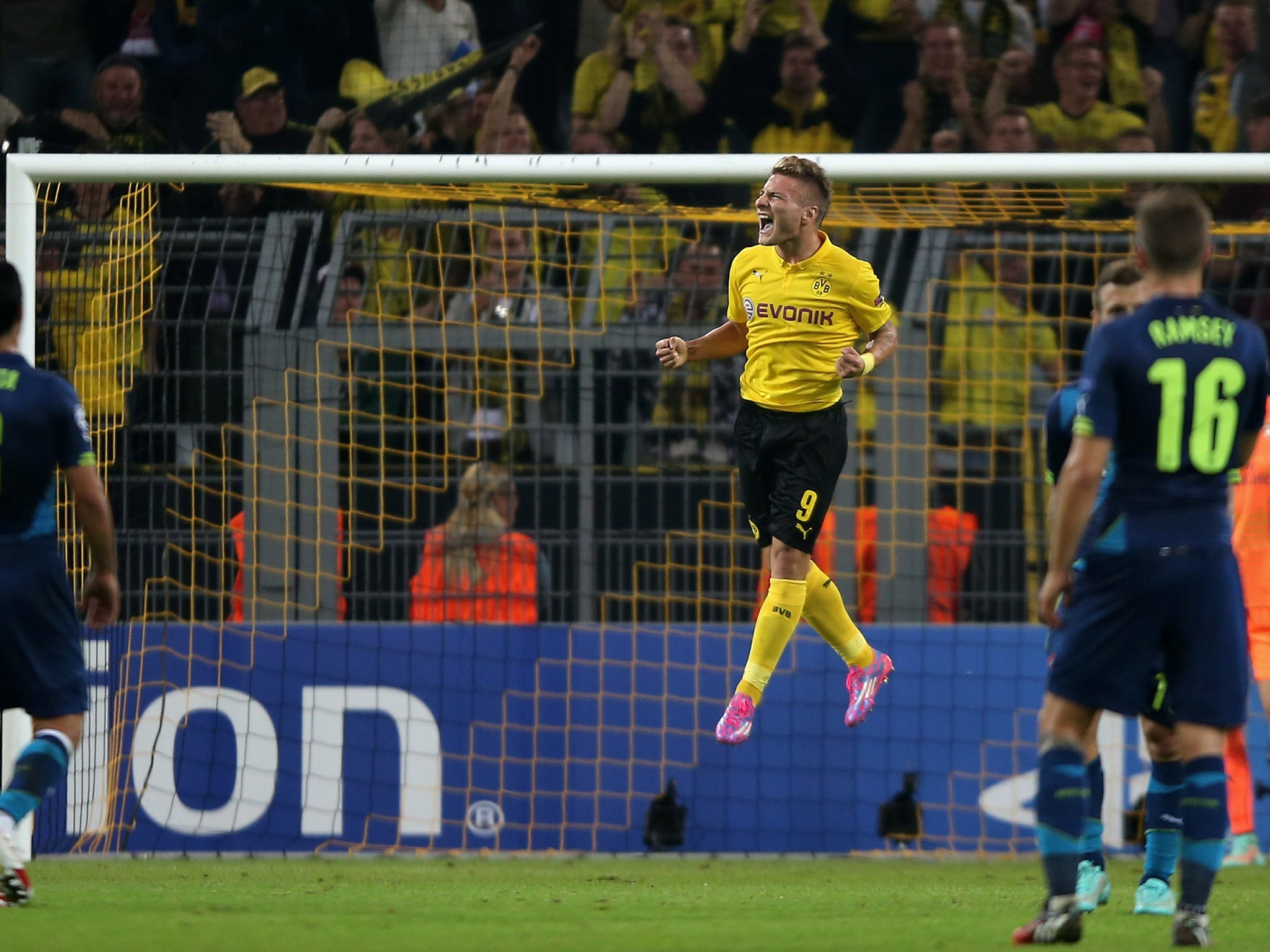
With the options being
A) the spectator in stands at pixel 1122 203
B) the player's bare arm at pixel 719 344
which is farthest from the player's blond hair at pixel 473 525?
the spectator in stands at pixel 1122 203

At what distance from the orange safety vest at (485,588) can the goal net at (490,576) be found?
2 cm

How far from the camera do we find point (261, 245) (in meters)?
8.57

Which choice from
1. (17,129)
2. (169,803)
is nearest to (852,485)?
(169,803)

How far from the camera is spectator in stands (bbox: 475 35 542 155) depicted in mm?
11070

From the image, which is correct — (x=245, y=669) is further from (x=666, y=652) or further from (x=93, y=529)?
(x=93, y=529)

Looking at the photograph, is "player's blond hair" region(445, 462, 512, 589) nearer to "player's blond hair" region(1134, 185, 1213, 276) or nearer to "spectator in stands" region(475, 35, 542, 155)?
"spectator in stands" region(475, 35, 542, 155)

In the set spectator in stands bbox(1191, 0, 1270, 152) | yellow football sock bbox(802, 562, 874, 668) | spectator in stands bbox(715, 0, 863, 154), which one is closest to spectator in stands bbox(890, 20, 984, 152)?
spectator in stands bbox(715, 0, 863, 154)

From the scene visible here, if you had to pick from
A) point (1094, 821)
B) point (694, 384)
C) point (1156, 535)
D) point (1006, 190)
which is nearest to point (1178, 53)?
point (1006, 190)

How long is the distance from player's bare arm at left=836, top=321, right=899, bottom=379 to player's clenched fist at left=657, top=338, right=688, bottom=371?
0.59 metres

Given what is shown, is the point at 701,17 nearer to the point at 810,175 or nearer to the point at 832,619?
the point at 810,175

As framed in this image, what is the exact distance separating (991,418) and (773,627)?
267 cm

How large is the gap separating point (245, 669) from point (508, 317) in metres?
2.12

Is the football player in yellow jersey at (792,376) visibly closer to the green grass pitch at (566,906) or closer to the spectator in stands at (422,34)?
the green grass pitch at (566,906)

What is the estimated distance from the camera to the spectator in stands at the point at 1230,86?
1123 centimetres
